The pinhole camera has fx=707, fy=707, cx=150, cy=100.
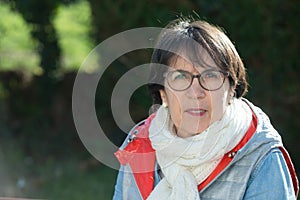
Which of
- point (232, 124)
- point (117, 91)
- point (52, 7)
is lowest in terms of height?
point (232, 124)

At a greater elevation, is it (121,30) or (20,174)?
(121,30)

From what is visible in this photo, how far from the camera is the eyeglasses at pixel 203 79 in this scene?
2.50 m

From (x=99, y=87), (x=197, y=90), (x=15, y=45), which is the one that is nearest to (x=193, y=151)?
(x=197, y=90)

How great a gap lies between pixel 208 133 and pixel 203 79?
0.63ft

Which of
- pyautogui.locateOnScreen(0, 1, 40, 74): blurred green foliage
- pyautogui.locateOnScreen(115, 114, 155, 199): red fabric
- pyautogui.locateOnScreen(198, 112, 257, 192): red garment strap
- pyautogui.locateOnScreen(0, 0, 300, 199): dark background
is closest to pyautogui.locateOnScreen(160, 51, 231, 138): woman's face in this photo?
pyautogui.locateOnScreen(198, 112, 257, 192): red garment strap

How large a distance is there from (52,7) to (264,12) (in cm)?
214

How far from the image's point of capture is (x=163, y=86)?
2.68 metres

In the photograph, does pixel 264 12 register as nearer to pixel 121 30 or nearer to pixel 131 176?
pixel 121 30

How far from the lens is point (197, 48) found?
2.52 meters

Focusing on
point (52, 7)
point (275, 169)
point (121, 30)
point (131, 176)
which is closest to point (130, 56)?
point (121, 30)

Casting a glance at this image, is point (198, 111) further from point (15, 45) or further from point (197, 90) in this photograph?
point (15, 45)

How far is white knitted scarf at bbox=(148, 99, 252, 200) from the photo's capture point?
247 centimetres

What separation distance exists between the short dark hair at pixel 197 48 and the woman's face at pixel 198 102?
0.03 m

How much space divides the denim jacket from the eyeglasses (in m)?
0.20
